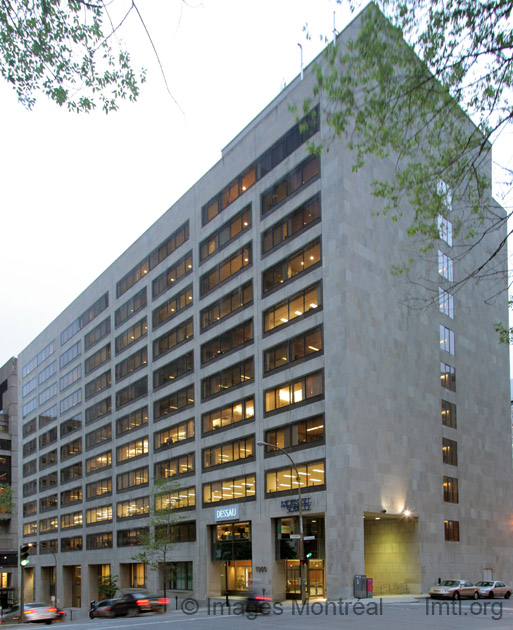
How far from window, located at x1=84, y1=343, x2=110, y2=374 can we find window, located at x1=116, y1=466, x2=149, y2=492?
15056 millimetres

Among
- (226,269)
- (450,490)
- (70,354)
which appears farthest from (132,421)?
(450,490)

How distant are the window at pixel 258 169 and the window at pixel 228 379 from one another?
15.6 meters

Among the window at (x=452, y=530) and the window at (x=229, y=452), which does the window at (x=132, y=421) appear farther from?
the window at (x=452, y=530)

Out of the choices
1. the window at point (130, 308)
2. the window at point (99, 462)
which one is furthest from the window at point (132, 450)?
the window at point (130, 308)

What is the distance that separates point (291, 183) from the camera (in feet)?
Answer: 182

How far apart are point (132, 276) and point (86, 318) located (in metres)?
14.9

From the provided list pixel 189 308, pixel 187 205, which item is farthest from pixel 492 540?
pixel 187 205

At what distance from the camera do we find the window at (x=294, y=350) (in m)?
50.8

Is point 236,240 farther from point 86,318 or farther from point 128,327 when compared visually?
point 86,318

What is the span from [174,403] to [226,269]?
1571 cm

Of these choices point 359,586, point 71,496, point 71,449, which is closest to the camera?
point 359,586

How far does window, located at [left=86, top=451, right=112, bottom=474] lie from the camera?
8156 centimetres

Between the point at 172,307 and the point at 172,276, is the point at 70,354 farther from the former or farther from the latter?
the point at 172,276

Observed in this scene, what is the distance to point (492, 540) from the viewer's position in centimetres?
6309
